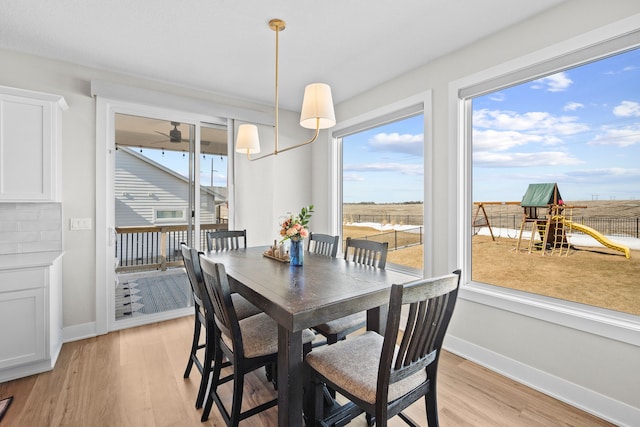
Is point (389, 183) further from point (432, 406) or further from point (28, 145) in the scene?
point (28, 145)

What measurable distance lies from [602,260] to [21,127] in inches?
176

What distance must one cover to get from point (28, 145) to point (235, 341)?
2453 millimetres

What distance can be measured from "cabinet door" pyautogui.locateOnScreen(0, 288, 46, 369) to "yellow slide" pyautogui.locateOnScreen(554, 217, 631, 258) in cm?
396

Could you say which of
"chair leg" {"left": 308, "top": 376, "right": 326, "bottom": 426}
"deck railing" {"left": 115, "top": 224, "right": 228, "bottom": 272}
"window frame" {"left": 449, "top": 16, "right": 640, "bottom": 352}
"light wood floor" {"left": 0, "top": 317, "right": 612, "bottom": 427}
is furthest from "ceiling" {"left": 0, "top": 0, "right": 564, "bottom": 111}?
"light wood floor" {"left": 0, "top": 317, "right": 612, "bottom": 427}

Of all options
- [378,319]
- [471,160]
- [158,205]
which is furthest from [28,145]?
[471,160]

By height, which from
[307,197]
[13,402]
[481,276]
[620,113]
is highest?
[620,113]

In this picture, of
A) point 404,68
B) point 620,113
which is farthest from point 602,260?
point 404,68

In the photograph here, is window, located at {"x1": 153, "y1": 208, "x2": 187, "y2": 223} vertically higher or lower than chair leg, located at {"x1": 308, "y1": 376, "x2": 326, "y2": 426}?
higher

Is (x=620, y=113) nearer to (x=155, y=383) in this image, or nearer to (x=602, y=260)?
(x=602, y=260)

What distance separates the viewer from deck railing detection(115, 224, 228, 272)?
3.23 m

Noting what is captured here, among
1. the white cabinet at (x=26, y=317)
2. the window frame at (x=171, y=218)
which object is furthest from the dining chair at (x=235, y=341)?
the window frame at (x=171, y=218)

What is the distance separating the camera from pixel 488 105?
2582 mm

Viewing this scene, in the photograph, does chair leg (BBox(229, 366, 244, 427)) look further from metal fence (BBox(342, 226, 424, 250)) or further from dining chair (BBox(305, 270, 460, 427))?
metal fence (BBox(342, 226, 424, 250))

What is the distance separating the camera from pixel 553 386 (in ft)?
6.82
